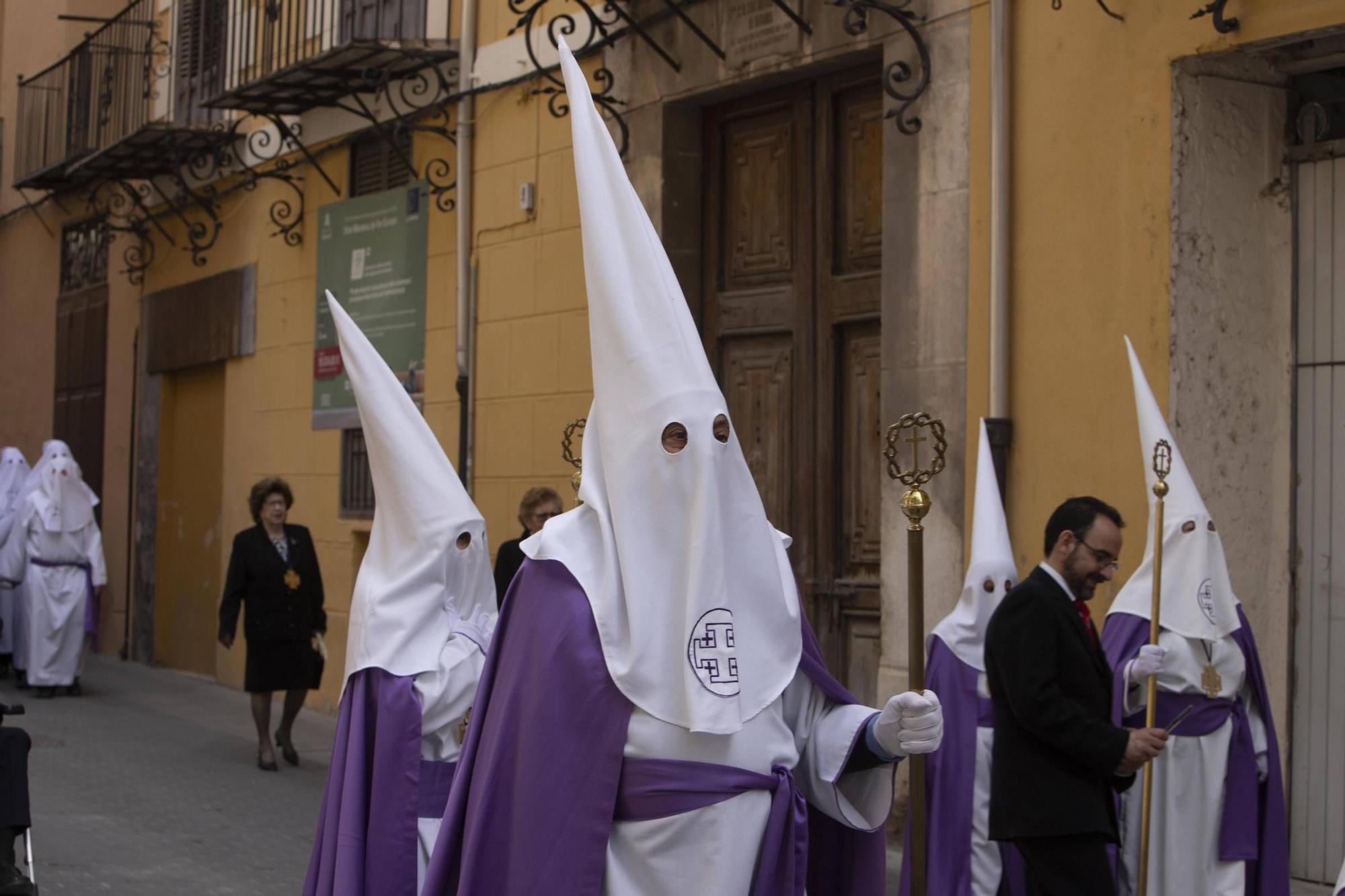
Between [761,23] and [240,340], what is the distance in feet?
26.0

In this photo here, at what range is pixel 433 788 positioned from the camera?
609 centimetres

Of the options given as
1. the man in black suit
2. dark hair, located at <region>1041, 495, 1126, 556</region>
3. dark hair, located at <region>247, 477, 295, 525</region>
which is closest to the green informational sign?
dark hair, located at <region>247, 477, 295, 525</region>

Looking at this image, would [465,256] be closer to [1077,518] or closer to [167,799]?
[167,799]

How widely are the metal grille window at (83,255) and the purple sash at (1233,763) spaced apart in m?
15.3

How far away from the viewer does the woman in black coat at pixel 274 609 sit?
11.8 m

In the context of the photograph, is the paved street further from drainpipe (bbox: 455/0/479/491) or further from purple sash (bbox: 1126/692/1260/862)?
drainpipe (bbox: 455/0/479/491)

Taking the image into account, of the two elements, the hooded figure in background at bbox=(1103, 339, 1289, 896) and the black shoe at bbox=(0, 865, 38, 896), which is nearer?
the black shoe at bbox=(0, 865, 38, 896)

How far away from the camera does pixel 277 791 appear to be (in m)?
10.9

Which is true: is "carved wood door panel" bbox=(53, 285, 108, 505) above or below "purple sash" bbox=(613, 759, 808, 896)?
above

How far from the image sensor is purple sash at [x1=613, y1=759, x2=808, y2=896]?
4.17 metres

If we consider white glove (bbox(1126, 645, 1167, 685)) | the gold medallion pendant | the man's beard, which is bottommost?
the gold medallion pendant

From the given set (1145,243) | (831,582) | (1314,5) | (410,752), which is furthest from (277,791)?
(1314,5)

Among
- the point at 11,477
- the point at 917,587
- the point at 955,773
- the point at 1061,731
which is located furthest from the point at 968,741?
the point at 11,477

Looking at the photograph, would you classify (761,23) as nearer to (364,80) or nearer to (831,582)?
(831,582)
